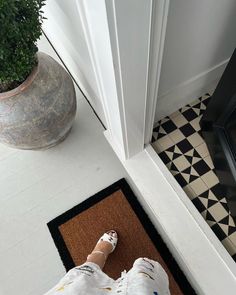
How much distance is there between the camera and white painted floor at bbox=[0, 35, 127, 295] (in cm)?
107

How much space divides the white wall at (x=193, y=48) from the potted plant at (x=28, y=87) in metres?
0.37

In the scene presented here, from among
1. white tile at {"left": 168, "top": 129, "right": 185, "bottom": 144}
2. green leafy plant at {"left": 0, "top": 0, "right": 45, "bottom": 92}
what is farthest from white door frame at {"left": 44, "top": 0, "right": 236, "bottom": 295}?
green leafy plant at {"left": 0, "top": 0, "right": 45, "bottom": 92}

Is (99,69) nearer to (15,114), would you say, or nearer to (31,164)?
(15,114)

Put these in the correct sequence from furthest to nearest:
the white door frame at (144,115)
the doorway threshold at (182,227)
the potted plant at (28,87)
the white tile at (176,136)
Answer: the white tile at (176,136) → the doorway threshold at (182,227) → the potted plant at (28,87) → the white door frame at (144,115)

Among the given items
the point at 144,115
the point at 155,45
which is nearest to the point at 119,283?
the point at 144,115

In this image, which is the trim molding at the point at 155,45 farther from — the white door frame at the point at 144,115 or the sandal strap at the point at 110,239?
the sandal strap at the point at 110,239

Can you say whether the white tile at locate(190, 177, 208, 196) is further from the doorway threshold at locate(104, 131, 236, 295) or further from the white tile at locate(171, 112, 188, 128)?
the white tile at locate(171, 112, 188, 128)

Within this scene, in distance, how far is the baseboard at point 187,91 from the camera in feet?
3.57

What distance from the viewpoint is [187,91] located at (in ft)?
3.70

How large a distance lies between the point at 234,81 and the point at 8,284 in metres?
1.05

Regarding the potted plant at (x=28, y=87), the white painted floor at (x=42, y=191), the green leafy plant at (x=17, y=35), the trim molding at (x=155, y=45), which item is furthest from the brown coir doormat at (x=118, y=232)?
the green leafy plant at (x=17, y=35)

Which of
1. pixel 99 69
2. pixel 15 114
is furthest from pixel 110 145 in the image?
pixel 99 69

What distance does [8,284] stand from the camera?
1.06 metres

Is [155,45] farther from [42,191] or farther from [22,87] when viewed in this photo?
[42,191]
